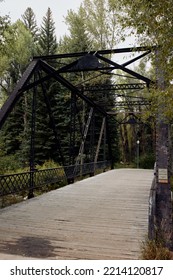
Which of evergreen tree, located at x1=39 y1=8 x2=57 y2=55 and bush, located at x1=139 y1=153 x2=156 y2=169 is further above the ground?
evergreen tree, located at x1=39 y1=8 x2=57 y2=55

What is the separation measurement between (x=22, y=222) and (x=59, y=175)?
6.38 m

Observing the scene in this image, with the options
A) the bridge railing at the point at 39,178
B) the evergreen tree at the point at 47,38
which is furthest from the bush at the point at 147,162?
the evergreen tree at the point at 47,38

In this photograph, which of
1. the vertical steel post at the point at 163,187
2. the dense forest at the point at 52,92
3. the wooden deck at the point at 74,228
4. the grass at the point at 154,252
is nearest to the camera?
the grass at the point at 154,252

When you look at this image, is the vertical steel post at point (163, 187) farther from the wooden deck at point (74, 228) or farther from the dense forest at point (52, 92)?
the dense forest at point (52, 92)

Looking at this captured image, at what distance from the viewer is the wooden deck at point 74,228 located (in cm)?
427

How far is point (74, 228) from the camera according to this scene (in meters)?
5.59

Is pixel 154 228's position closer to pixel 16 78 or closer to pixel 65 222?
pixel 65 222

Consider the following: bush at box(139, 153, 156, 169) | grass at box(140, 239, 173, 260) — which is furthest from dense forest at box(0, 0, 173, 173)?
grass at box(140, 239, 173, 260)

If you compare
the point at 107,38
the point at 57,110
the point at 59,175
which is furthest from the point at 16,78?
the point at 59,175

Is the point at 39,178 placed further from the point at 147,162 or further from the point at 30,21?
the point at 30,21

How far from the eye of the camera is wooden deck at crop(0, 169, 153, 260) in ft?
14.0

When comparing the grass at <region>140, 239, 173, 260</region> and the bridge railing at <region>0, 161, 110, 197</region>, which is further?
the bridge railing at <region>0, 161, 110, 197</region>

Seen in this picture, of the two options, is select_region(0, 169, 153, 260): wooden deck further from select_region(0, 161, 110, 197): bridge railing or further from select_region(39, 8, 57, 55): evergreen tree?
select_region(39, 8, 57, 55): evergreen tree
